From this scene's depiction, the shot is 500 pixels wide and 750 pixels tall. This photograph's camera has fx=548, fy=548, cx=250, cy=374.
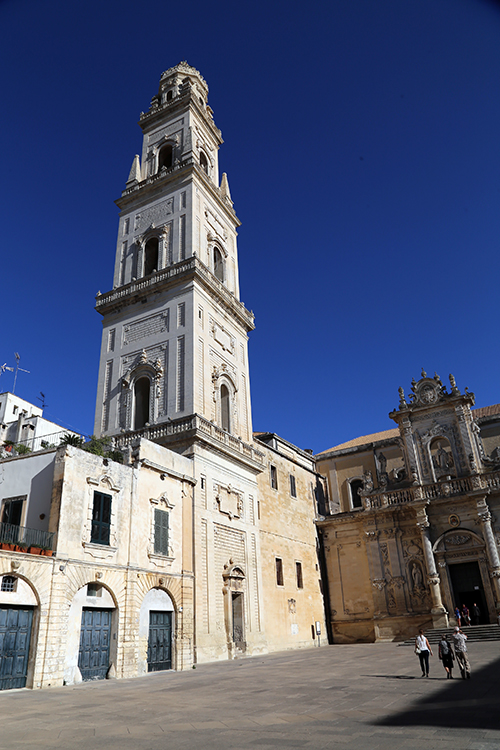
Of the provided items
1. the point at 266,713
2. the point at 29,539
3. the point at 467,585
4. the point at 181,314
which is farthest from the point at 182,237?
the point at 266,713

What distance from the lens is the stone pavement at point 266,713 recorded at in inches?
271

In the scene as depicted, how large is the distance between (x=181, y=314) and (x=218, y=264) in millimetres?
6944

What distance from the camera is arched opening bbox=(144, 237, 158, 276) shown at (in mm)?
32094

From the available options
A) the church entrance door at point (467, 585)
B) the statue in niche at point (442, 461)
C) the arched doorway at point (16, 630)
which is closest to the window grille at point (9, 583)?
the arched doorway at point (16, 630)

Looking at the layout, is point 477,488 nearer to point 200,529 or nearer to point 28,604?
point 200,529

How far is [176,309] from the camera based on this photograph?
27.9 m

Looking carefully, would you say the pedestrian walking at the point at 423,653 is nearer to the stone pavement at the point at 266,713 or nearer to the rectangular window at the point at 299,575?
the stone pavement at the point at 266,713

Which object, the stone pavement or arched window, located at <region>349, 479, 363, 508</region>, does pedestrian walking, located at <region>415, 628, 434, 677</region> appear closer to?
the stone pavement

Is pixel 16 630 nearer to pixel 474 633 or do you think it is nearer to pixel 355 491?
pixel 474 633

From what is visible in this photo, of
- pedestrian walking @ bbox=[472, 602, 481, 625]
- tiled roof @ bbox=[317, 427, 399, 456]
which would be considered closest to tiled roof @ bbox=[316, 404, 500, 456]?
tiled roof @ bbox=[317, 427, 399, 456]

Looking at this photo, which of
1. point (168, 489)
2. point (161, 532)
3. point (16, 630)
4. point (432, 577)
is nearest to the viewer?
point (16, 630)

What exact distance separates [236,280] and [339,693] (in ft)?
85.6

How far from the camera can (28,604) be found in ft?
46.9

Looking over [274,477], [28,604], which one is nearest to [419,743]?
[28,604]
